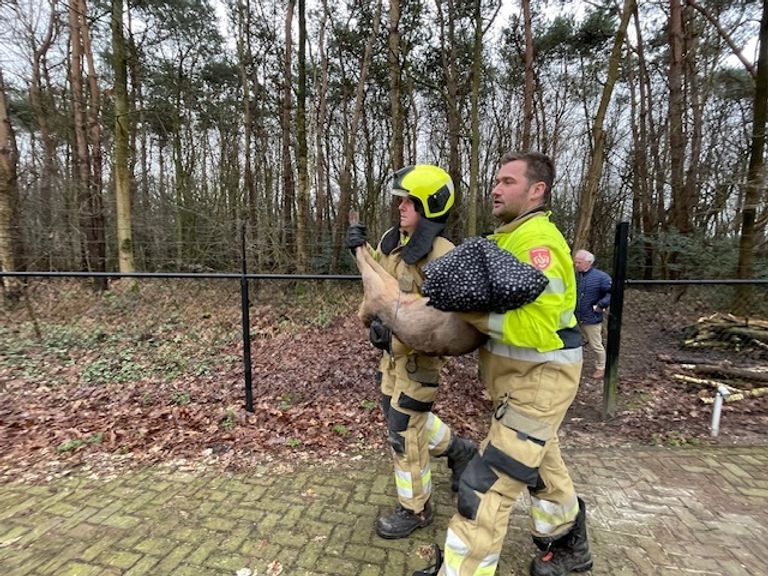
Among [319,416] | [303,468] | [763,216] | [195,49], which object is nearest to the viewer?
[303,468]

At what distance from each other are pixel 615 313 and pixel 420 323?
3.12 m

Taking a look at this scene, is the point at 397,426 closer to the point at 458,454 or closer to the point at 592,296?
the point at 458,454

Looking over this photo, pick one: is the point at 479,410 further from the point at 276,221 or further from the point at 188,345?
the point at 276,221

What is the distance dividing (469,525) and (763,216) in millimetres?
8843

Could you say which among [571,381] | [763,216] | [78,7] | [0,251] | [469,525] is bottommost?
[469,525]

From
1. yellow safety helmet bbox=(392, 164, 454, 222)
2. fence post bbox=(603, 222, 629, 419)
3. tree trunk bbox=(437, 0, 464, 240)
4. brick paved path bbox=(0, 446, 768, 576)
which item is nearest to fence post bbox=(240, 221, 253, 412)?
brick paved path bbox=(0, 446, 768, 576)

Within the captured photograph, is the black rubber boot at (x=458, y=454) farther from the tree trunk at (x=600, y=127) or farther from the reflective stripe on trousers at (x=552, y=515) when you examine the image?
the tree trunk at (x=600, y=127)

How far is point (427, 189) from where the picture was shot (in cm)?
204

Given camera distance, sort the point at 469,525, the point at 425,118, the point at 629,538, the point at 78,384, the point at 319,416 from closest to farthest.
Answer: the point at 469,525
the point at 629,538
the point at 319,416
the point at 78,384
the point at 425,118

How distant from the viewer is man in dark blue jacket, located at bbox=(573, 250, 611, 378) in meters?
5.61

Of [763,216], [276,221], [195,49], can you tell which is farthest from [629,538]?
[195,49]

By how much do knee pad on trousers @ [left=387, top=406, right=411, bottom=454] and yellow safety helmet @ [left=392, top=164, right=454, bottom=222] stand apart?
115cm

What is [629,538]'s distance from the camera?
244 cm

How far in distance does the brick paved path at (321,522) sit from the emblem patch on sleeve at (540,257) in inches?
69.1
